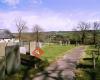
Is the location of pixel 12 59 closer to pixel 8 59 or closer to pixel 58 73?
pixel 8 59

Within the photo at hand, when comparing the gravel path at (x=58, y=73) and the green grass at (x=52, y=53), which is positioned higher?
the gravel path at (x=58, y=73)

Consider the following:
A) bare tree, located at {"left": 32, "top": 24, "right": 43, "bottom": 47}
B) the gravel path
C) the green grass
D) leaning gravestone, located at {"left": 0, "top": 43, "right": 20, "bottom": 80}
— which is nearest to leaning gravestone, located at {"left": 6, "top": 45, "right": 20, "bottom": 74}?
leaning gravestone, located at {"left": 0, "top": 43, "right": 20, "bottom": 80}

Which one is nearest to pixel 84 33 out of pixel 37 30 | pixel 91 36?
pixel 91 36

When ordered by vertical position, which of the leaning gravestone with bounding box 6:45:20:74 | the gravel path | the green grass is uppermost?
the leaning gravestone with bounding box 6:45:20:74

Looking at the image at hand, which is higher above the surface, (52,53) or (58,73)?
(58,73)

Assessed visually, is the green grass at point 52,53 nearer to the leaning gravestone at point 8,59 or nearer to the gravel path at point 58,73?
the gravel path at point 58,73

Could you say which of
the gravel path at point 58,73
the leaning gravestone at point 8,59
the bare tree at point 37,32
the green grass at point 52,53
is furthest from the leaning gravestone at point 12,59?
the bare tree at point 37,32

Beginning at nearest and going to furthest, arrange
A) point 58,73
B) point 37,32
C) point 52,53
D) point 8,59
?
point 8,59, point 58,73, point 52,53, point 37,32

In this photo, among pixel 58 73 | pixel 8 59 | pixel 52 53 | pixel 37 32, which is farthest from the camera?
pixel 37 32

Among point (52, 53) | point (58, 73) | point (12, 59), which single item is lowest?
point (52, 53)

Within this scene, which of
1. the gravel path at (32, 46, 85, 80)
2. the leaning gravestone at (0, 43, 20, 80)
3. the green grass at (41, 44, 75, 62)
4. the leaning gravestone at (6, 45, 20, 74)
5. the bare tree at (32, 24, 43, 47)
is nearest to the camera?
the leaning gravestone at (0, 43, 20, 80)

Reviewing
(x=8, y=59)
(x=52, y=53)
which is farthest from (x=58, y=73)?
(x=52, y=53)

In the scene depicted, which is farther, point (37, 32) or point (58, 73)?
point (37, 32)

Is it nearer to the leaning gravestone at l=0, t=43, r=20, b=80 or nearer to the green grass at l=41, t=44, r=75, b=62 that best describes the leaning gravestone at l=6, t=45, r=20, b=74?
the leaning gravestone at l=0, t=43, r=20, b=80
